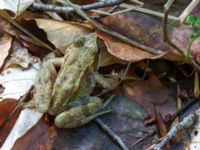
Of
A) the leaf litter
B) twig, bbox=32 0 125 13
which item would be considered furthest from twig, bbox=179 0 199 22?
twig, bbox=32 0 125 13

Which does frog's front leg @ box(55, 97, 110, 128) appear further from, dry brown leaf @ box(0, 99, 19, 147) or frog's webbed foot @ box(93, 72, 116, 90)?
dry brown leaf @ box(0, 99, 19, 147)

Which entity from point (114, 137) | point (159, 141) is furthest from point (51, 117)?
point (159, 141)

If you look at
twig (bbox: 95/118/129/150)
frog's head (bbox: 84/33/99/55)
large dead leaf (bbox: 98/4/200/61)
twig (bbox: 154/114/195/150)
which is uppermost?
large dead leaf (bbox: 98/4/200/61)

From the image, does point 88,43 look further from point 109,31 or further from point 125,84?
point 125,84

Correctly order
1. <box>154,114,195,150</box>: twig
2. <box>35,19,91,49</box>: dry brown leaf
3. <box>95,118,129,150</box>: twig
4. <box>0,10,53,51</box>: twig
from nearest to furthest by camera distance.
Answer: <box>154,114,195,150</box>: twig < <box>95,118,129,150</box>: twig < <box>35,19,91,49</box>: dry brown leaf < <box>0,10,53,51</box>: twig

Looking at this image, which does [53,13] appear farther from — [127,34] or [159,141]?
[159,141]

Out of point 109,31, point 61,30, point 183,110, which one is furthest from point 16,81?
point 183,110
